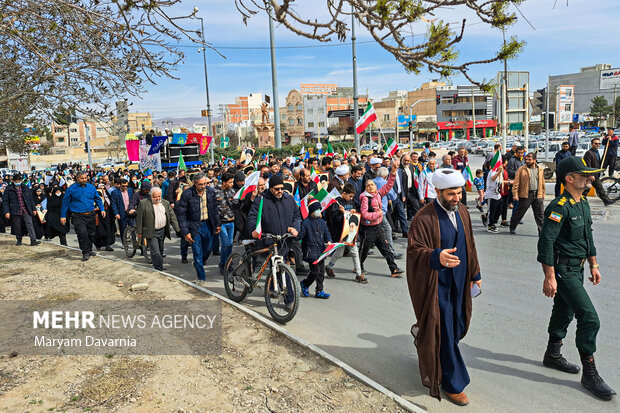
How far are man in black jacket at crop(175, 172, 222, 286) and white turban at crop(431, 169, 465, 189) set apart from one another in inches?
200

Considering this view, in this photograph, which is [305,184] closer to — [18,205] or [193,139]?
[18,205]

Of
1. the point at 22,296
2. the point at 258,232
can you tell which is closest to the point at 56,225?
the point at 22,296

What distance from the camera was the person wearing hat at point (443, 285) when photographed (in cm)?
388

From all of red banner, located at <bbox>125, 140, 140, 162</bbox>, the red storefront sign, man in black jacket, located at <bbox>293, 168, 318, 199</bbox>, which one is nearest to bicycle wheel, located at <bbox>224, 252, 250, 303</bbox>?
man in black jacket, located at <bbox>293, 168, 318, 199</bbox>

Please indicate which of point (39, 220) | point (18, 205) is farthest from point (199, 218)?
point (39, 220)

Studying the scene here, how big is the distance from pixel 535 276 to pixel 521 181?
3514 mm

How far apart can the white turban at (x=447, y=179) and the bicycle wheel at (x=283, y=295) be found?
2.47 metres

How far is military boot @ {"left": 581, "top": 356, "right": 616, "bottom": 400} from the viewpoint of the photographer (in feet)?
13.0

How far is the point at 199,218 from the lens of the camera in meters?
8.19

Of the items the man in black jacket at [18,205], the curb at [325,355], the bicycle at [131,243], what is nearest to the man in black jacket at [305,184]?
the curb at [325,355]

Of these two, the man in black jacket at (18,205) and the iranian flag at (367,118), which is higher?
the iranian flag at (367,118)

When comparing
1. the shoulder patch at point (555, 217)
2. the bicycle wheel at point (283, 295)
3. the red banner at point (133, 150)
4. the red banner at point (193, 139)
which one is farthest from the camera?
the red banner at point (193, 139)

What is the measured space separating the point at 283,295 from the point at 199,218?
2.82 meters

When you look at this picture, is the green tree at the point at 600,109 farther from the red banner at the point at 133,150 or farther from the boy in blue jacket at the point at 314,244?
the boy in blue jacket at the point at 314,244
